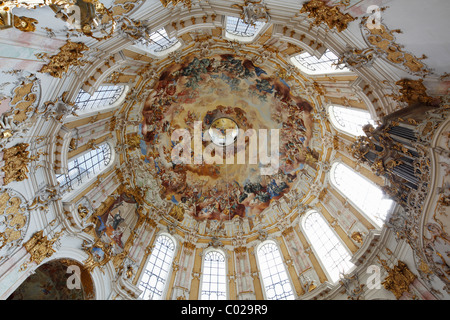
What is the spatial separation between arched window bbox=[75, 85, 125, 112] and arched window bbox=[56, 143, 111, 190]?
8.32ft

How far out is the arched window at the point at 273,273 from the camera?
1709 cm

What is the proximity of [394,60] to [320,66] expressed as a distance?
590 cm

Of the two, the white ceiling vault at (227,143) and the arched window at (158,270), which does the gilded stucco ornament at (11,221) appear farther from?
the arched window at (158,270)

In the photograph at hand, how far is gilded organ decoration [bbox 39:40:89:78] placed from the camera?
9000mm

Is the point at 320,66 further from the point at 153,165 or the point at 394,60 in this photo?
the point at 153,165

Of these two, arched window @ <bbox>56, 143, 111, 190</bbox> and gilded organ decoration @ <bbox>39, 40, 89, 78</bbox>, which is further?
arched window @ <bbox>56, 143, 111, 190</bbox>

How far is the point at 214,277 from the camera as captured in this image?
19.0 metres

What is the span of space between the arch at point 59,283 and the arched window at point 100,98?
7561 mm

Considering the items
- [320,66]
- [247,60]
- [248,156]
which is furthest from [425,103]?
[248,156]

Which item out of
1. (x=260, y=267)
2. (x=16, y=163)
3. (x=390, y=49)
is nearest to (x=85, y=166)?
(x=16, y=163)

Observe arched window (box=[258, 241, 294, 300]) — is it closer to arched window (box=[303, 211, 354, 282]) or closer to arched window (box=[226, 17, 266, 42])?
arched window (box=[303, 211, 354, 282])

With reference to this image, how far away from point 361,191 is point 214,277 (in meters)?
11.0

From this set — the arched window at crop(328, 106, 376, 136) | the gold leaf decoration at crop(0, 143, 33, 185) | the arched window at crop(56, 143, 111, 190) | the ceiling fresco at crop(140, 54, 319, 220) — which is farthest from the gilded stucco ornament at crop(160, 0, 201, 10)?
the arched window at crop(328, 106, 376, 136)

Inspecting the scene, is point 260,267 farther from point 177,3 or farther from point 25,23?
point 25,23
